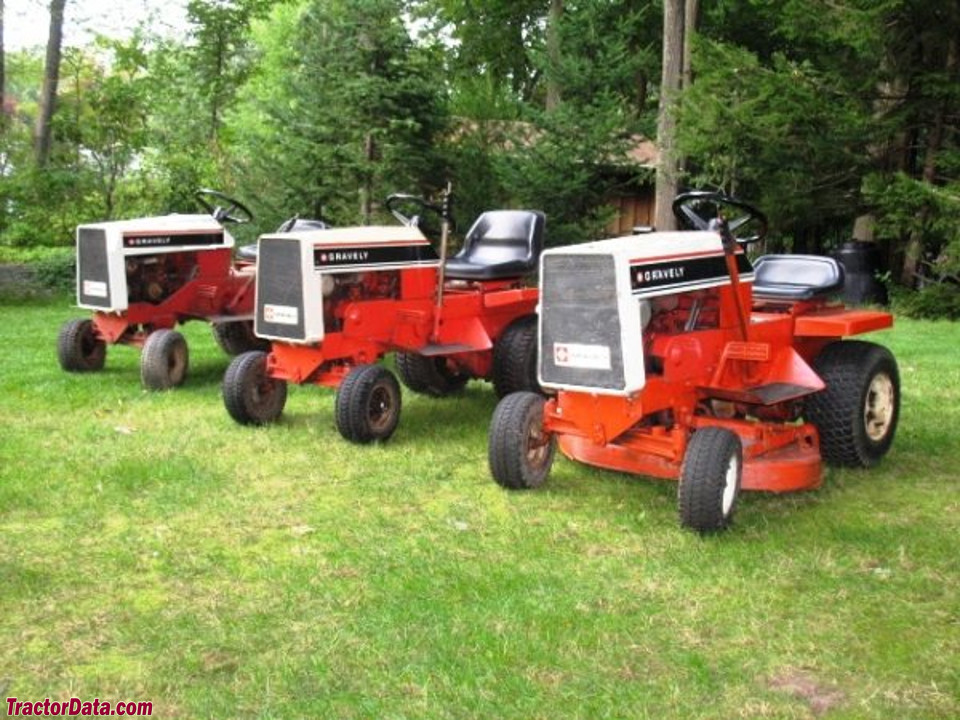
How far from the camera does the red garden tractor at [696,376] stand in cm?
417

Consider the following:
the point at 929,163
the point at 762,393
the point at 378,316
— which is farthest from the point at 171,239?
the point at 929,163

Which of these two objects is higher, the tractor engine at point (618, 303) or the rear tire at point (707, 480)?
the tractor engine at point (618, 303)

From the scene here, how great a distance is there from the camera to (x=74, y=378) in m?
7.41

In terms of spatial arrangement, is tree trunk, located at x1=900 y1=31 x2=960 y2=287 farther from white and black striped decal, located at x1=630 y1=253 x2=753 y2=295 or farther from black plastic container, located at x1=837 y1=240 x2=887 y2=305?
white and black striped decal, located at x1=630 y1=253 x2=753 y2=295

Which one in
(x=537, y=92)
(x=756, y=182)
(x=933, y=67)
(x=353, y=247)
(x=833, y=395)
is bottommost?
(x=833, y=395)

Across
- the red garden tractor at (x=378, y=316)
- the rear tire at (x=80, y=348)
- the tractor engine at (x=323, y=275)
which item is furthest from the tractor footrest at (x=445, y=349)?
the rear tire at (x=80, y=348)

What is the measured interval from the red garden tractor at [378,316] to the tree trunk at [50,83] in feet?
31.5

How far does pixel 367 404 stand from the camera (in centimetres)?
546

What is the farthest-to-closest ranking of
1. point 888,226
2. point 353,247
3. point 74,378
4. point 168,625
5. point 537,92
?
point 537,92 → point 888,226 → point 74,378 → point 353,247 → point 168,625

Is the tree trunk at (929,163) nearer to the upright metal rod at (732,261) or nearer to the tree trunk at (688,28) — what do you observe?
the tree trunk at (688,28)

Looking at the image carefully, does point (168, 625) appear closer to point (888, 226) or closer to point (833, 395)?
point (833, 395)

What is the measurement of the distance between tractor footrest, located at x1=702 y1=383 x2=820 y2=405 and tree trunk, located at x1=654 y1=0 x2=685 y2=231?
9.85 m

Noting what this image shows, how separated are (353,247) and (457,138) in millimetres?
8862

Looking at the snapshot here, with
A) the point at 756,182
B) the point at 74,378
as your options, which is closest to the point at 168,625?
the point at 74,378
